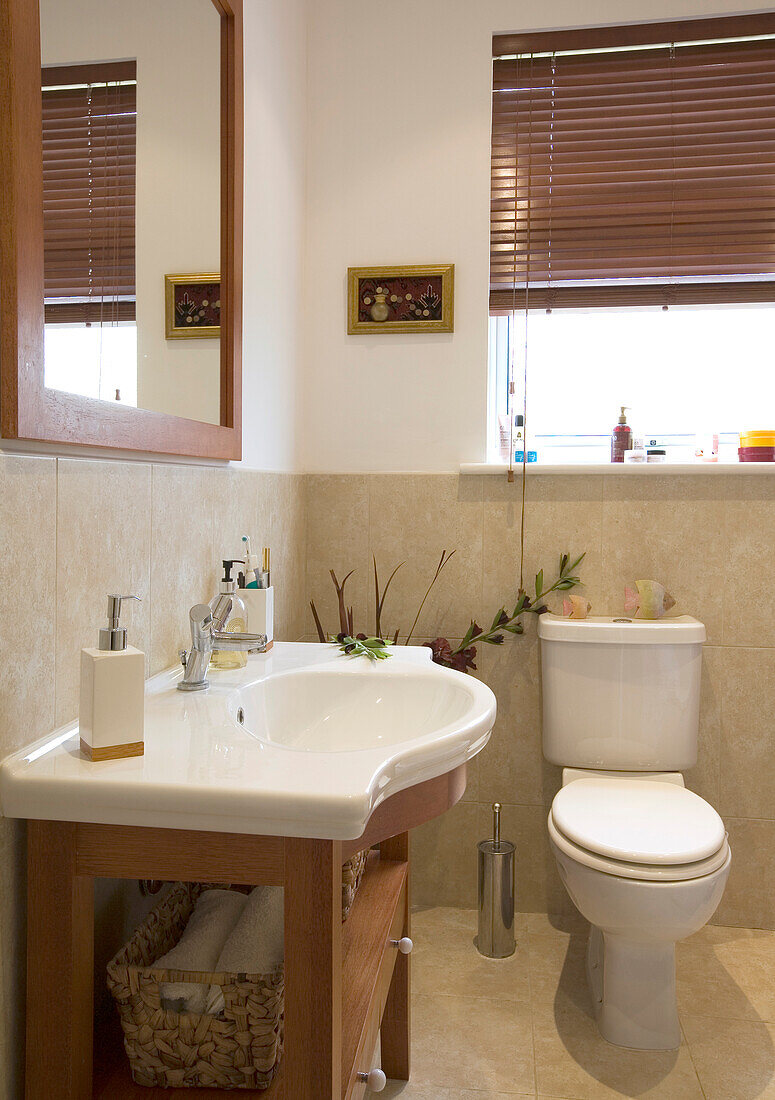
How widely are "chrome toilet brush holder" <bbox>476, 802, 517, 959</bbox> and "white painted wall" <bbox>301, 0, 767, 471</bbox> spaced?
3.34ft

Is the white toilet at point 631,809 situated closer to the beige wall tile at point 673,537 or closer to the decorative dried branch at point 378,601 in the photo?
the beige wall tile at point 673,537

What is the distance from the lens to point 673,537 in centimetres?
222

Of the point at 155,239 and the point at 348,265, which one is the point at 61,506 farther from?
the point at 348,265

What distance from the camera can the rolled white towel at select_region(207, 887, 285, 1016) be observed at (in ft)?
3.36

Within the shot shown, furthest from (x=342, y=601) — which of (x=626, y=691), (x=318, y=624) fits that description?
(x=626, y=691)

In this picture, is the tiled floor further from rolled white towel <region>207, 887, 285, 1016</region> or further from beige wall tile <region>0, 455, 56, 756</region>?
beige wall tile <region>0, 455, 56, 756</region>

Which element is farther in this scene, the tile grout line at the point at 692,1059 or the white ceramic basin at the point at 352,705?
the tile grout line at the point at 692,1059

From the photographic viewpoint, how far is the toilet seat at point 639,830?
5.24 ft

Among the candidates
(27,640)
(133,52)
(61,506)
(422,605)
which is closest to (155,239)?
(133,52)

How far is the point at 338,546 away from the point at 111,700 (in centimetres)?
148

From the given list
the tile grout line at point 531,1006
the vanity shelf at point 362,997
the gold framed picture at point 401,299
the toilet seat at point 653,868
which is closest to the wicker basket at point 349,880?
the vanity shelf at point 362,997

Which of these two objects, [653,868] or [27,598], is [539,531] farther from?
[27,598]

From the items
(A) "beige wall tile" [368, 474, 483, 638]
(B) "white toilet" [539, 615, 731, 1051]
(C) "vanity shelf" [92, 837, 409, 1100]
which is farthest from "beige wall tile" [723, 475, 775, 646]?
(C) "vanity shelf" [92, 837, 409, 1100]

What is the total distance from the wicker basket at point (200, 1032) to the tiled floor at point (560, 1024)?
2.66ft
